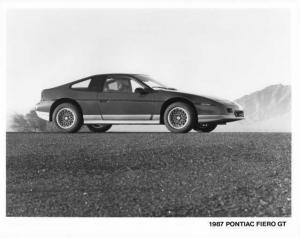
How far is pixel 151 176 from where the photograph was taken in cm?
961

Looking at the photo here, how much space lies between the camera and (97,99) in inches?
455

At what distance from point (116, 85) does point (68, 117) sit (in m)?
1.25

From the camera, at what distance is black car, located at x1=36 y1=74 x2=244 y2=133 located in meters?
11.1

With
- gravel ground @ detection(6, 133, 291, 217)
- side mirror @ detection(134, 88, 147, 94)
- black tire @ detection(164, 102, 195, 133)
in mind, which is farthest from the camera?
side mirror @ detection(134, 88, 147, 94)

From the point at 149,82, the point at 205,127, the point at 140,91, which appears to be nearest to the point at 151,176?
the point at 140,91

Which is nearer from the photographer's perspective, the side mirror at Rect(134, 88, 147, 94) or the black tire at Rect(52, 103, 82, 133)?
the side mirror at Rect(134, 88, 147, 94)

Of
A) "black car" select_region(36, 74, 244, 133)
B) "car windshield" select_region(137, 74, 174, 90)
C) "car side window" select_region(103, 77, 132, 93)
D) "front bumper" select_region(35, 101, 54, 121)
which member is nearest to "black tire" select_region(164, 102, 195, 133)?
"black car" select_region(36, 74, 244, 133)

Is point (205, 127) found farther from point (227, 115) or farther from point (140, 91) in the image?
point (140, 91)

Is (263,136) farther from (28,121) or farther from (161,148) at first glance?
(28,121)

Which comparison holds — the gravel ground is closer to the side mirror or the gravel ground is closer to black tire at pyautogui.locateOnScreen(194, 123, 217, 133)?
black tire at pyautogui.locateOnScreen(194, 123, 217, 133)

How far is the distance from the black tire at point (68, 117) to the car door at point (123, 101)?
1.94ft

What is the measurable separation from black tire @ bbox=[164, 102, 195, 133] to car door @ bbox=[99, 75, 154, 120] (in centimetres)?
37

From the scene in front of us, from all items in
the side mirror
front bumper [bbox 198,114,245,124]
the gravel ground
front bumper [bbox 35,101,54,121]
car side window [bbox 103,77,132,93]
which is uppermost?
car side window [bbox 103,77,132,93]

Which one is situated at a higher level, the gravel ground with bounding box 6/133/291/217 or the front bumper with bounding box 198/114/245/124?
the front bumper with bounding box 198/114/245/124
